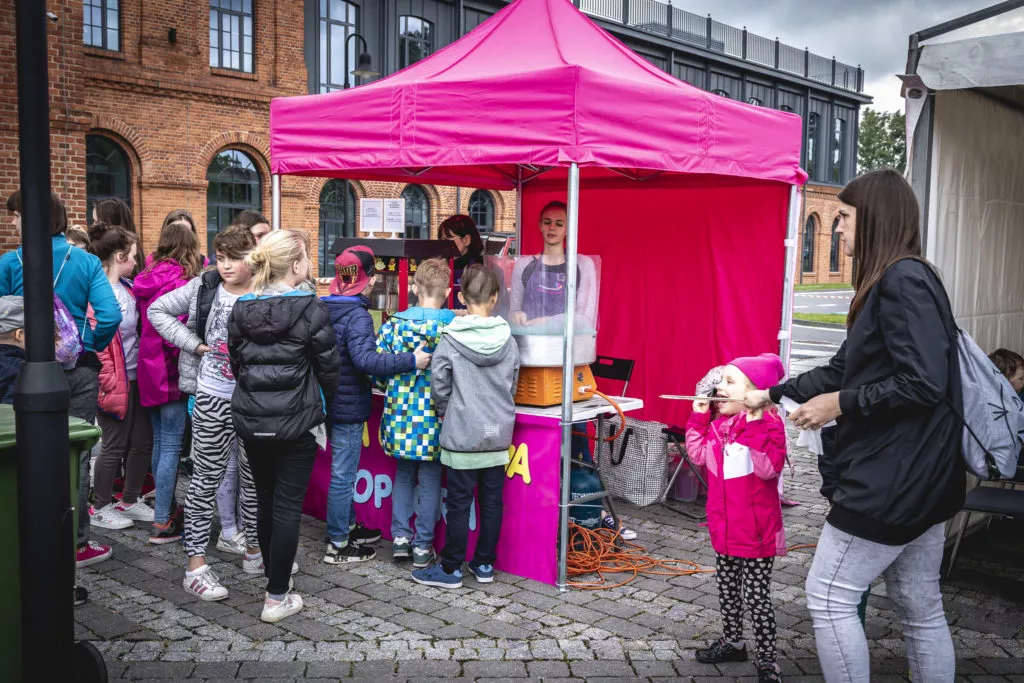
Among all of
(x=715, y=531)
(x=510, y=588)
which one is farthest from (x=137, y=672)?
(x=715, y=531)

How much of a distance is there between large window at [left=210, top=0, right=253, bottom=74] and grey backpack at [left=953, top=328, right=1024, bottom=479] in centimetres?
1928

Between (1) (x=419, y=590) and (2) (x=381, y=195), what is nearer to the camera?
(1) (x=419, y=590)

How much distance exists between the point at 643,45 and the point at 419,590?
3120 centimetres

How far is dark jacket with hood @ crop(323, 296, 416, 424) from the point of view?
4.66 meters

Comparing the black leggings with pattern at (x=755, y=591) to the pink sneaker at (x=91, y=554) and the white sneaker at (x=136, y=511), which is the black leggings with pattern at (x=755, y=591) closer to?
the pink sneaker at (x=91, y=554)

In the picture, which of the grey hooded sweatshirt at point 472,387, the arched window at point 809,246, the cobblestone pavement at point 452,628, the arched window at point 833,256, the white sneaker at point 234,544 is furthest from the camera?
the arched window at point 833,256

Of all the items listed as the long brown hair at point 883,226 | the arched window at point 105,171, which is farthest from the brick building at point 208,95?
the long brown hair at point 883,226

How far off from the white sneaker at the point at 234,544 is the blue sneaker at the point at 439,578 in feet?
3.61

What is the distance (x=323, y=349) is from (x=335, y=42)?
19.7 m

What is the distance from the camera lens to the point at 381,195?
22.6 metres

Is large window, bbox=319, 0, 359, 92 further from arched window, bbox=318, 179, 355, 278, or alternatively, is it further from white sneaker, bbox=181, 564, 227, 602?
white sneaker, bbox=181, 564, 227, 602

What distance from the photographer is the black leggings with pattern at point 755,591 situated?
366 cm

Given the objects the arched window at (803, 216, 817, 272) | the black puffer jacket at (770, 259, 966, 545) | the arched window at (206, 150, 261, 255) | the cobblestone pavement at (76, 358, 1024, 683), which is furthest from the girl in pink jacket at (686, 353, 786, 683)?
the arched window at (803, 216, 817, 272)

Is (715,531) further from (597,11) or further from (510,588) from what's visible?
(597,11)
